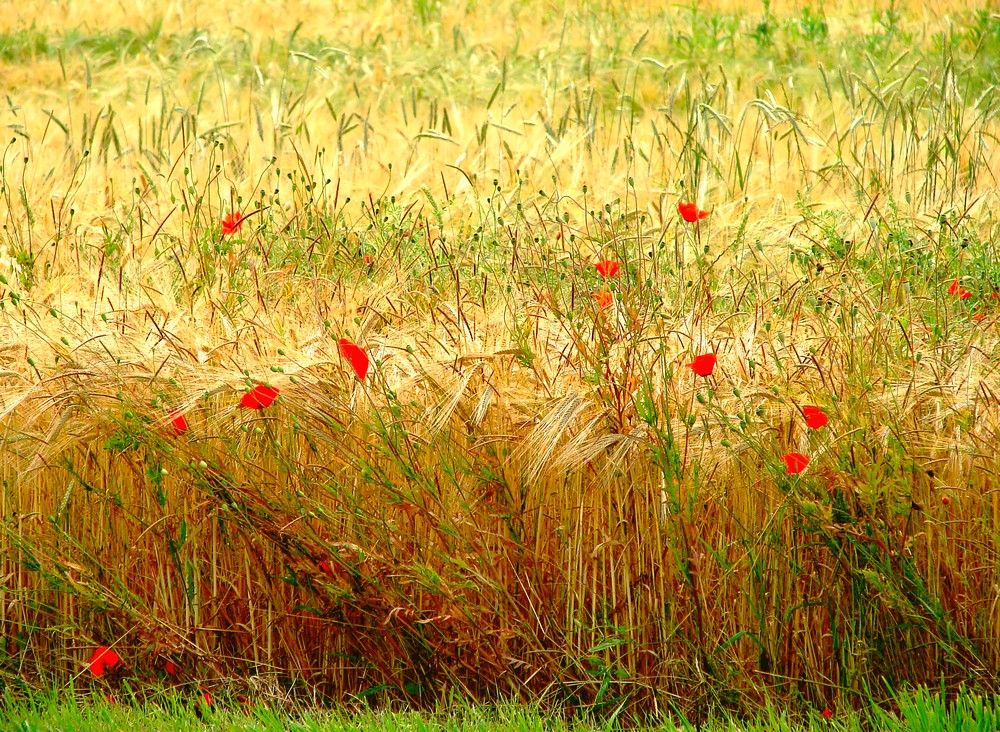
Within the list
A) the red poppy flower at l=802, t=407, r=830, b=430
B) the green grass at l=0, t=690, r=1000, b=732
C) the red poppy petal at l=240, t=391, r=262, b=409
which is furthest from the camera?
the red poppy petal at l=240, t=391, r=262, b=409

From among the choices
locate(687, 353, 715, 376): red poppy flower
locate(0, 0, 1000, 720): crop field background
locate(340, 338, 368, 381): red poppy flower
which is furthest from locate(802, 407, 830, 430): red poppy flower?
locate(340, 338, 368, 381): red poppy flower

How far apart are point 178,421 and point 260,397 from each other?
0.75 ft

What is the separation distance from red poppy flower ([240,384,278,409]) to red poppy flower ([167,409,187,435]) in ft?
0.48

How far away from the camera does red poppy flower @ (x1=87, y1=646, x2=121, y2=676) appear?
7.23 feet

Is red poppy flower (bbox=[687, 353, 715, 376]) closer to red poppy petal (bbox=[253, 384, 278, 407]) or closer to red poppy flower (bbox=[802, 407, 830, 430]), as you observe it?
red poppy flower (bbox=[802, 407, 830, 430])

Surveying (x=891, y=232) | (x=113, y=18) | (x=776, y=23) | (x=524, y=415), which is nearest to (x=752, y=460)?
(x=524, y=415)

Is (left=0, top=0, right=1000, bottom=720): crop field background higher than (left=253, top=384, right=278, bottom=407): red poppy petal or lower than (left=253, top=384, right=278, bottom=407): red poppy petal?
lower

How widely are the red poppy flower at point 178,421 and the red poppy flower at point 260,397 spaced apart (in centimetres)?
15

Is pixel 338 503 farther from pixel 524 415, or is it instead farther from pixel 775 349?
pixel 775 349

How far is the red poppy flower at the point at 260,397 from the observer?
209cm

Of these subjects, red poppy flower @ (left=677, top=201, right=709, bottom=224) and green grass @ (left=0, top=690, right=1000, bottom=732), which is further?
red poppy flower @ (left=677, top=201, right=709, bottom=224)

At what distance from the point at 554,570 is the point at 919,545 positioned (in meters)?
0.73

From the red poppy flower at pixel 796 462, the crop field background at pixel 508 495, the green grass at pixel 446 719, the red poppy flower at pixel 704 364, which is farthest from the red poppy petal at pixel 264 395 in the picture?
the red poppy flower at pixel 796 462

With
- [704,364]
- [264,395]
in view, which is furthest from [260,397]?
[704,364]
